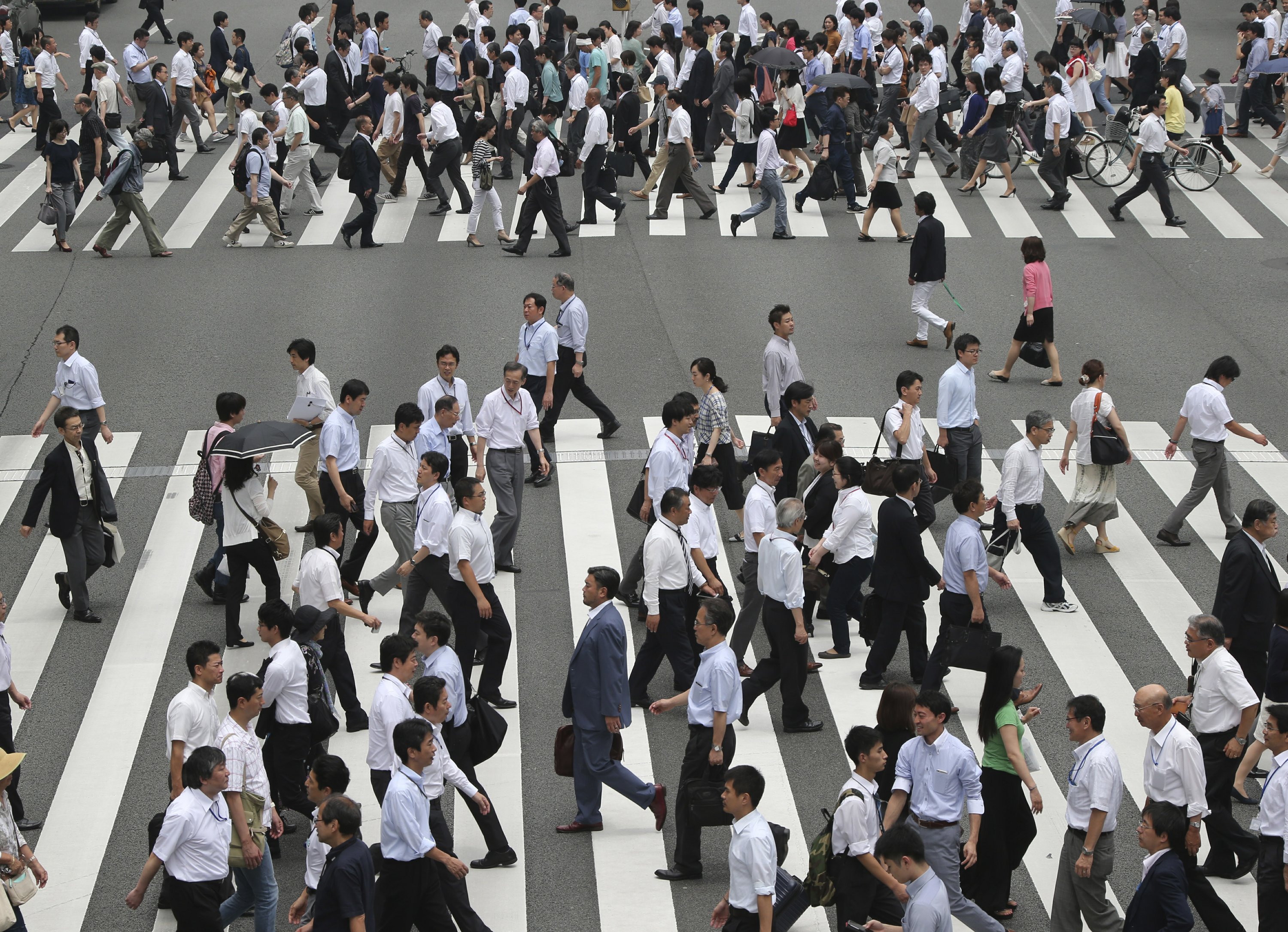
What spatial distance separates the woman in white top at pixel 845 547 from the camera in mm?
12008

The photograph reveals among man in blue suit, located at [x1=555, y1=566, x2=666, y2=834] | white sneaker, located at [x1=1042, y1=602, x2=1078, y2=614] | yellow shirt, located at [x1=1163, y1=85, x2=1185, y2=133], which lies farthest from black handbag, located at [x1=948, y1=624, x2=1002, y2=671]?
yellow shirt, located at [x1=1163, y1=85, x2=1185, y2=133]

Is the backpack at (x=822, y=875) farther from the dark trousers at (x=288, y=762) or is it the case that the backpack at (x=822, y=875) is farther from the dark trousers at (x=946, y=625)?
the dark trousers at (x=288, y=762)

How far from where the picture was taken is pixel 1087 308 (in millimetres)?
20234

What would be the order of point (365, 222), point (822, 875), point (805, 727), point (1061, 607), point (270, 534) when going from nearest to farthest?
point (822, 875)
point (805, 727)
point (270, 534)
point (1061, 607)
point (365, 222)

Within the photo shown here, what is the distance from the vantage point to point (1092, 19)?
1112 inches

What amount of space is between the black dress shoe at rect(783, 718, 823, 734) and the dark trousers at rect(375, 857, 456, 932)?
142 inches

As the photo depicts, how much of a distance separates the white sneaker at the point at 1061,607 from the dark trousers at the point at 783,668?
300 cm

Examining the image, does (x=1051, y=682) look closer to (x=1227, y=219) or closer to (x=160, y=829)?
(x=160, y=829)

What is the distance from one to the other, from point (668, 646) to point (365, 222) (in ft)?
41.3

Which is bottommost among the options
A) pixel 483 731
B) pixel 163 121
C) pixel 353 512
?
pixel 163 121

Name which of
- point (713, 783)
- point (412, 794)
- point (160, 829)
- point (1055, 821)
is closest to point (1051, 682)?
point (1055, 821)

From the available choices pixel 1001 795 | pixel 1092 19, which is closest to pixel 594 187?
pixel 1092 19

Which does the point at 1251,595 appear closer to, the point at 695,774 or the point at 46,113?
the point at 695,774

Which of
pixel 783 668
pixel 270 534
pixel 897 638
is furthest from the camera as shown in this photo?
pixel 270 534
